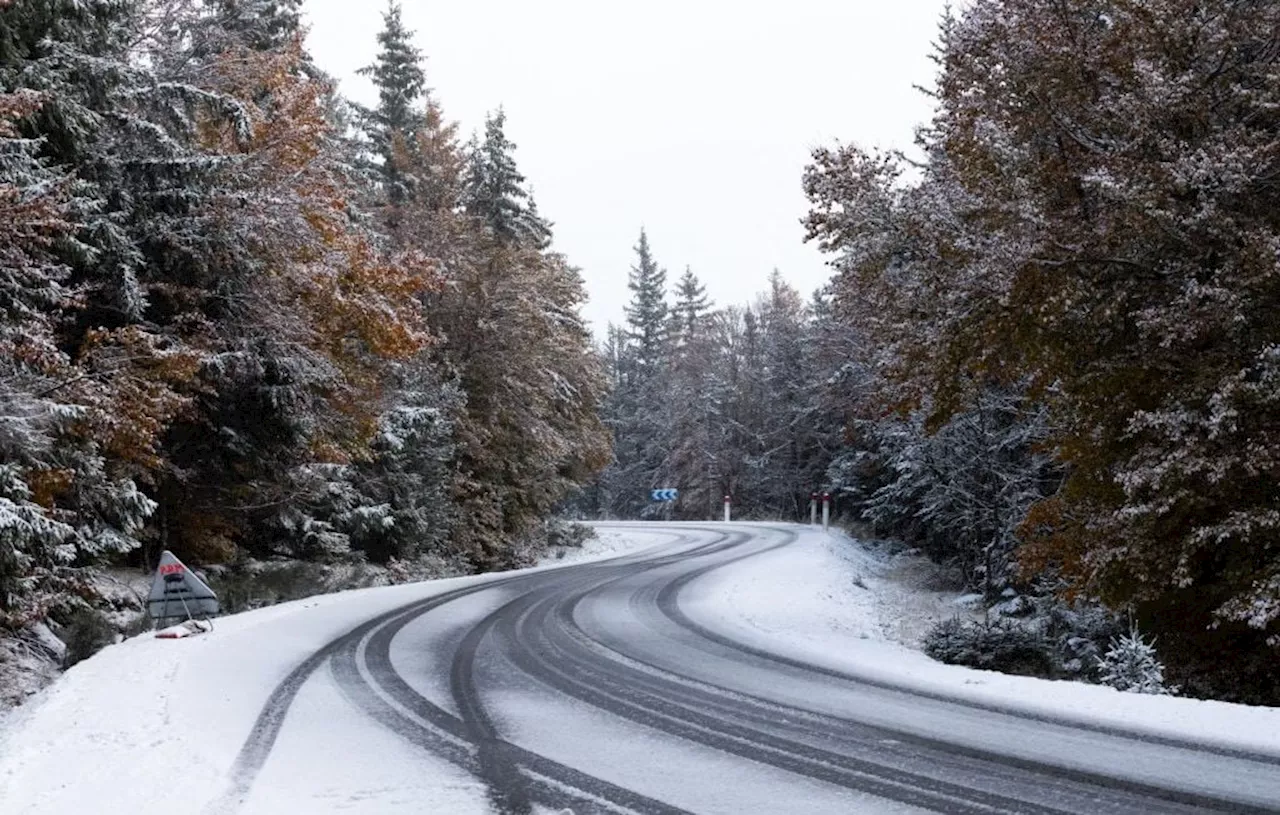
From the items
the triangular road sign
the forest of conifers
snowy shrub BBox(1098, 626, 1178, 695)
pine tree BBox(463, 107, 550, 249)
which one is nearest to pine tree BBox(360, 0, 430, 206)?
pine tree BBox(463, 107, 550, 249)

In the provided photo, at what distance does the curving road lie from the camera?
17.8 ft

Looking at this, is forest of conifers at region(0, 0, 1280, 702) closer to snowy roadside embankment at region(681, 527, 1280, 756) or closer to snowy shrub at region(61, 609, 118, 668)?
snowy shrub at region(61, 609, 118, 668)

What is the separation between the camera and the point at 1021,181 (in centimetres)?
1005

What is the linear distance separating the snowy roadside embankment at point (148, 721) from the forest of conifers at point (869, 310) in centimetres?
161

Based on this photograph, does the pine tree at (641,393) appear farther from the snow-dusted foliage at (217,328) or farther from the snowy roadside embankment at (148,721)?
the snowy roadside embankment at (148,721)

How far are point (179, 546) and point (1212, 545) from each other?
1607 cm

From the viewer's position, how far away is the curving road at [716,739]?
17.8ft

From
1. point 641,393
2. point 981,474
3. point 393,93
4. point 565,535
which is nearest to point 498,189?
point 393,93

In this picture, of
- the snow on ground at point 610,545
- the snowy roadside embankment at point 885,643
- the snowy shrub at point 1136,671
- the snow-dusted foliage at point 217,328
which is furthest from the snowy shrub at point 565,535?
the snowy shrub at point 1136,671

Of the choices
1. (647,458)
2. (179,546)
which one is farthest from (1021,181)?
(647,458)

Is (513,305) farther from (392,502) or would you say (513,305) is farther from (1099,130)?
(1099,130)

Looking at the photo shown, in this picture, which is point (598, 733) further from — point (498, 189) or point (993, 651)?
point (498, 189)

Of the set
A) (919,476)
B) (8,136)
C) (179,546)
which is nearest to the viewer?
(8,136)

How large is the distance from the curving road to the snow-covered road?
0.08 ft
